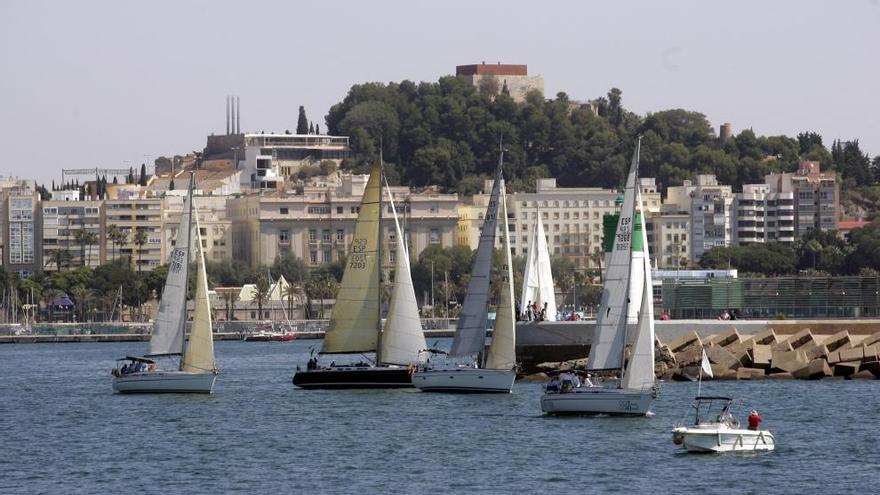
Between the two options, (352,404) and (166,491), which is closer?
(166,491)

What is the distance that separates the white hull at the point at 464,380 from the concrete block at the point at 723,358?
7.50 m

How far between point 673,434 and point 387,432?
8.25 meters

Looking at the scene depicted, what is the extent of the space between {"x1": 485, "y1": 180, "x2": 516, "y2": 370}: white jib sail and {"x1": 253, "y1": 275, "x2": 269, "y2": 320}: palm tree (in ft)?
383

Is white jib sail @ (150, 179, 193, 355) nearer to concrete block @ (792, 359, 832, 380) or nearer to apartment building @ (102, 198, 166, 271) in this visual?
concrete block @ (792, 359, 832, 380)

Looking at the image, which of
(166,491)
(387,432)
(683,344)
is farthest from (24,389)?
(166,491)

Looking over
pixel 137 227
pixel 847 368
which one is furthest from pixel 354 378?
pixel 137 227

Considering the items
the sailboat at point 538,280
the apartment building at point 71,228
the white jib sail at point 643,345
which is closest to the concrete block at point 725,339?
the sailboat at point 538,280

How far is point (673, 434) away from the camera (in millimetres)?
42812

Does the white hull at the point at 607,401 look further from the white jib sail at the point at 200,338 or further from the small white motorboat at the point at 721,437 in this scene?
the white jib sail at the point at 200,338

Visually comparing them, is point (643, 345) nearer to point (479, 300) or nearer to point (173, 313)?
point (479, 300)

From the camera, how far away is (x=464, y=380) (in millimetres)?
57000

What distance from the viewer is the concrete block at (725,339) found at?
6322 centimetres

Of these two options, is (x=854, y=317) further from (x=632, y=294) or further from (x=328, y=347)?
(x=632, y=294)

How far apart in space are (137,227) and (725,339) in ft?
452
